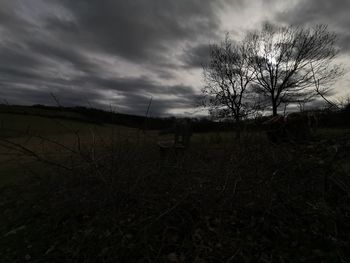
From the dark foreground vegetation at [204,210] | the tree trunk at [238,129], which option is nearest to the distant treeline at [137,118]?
the tree trunk at [238,129]

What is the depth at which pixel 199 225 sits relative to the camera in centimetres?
315

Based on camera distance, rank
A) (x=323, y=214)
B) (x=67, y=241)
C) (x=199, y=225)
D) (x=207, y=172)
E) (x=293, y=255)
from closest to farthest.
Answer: (x=293, y=255) → (x=323, y=214) → (x=199, y=225) → (x=67, y=241) → (x=207, y=172)

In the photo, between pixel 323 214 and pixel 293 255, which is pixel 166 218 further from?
pixel 323 214

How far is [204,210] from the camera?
3270 mm

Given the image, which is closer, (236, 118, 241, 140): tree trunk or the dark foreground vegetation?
the dark foreground vegetation

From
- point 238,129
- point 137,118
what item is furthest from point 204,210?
point 137,118

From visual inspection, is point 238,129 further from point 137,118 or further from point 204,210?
point 137,118

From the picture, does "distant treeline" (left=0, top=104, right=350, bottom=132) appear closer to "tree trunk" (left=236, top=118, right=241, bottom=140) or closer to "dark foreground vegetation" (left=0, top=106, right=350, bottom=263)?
"tree trunk" (left=236, top=118, right=241, bottom=140)

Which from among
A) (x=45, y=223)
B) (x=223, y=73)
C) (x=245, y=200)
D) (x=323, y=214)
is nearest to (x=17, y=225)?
(x=45, y=223)

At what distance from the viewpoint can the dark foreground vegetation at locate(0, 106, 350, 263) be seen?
2746 millimetres

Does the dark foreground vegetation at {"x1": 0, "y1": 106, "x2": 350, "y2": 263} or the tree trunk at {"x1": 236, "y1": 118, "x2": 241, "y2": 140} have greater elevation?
the tree trunk at {"x1": 236, "y1": 118, "x2": 241, "y2": 140}

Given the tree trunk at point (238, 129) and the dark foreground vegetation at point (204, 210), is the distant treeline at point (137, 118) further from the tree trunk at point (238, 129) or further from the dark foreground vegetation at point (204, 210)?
the dark foreground vegetation at point (204, 210)

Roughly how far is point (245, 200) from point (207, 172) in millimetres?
626

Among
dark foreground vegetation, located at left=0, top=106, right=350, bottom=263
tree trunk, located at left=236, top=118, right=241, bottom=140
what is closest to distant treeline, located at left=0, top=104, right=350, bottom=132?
tree trunk, located at left=236, top=118, right=241, bottom=140
